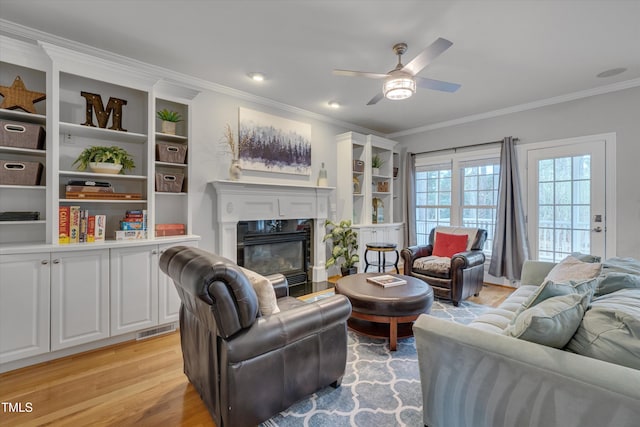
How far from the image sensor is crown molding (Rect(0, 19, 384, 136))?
2381 millimetres

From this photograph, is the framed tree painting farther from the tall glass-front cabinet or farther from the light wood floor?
the light wood floor

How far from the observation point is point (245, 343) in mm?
1423

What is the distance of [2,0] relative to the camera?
2059 millimetres

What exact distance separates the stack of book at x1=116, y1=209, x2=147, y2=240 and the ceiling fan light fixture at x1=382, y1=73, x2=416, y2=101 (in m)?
2.60

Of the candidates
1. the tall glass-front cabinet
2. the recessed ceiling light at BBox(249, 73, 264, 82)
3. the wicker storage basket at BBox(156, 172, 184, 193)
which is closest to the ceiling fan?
the recessed ceiling light at BBox(249, 73, 264, 82)

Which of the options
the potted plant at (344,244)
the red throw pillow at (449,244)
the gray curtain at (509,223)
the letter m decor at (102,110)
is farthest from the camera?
the potted plant at (344,244)

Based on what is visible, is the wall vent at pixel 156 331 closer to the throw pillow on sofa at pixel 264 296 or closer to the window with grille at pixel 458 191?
the throw pillow on sofa at pixel 264 296

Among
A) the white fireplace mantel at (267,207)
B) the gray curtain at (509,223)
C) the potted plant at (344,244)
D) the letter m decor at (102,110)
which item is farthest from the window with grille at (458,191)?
the letter m decor at (102,110)

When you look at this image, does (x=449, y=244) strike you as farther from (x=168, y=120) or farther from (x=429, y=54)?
(x=168, y=120)

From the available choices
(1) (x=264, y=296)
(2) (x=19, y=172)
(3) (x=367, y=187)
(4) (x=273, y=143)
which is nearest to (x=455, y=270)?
(3) (x=367, y=187)

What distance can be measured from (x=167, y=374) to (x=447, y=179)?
4.86m

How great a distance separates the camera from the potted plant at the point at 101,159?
2.58 meters

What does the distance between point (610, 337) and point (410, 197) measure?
14.5 feet

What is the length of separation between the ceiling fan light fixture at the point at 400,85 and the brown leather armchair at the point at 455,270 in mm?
2068
